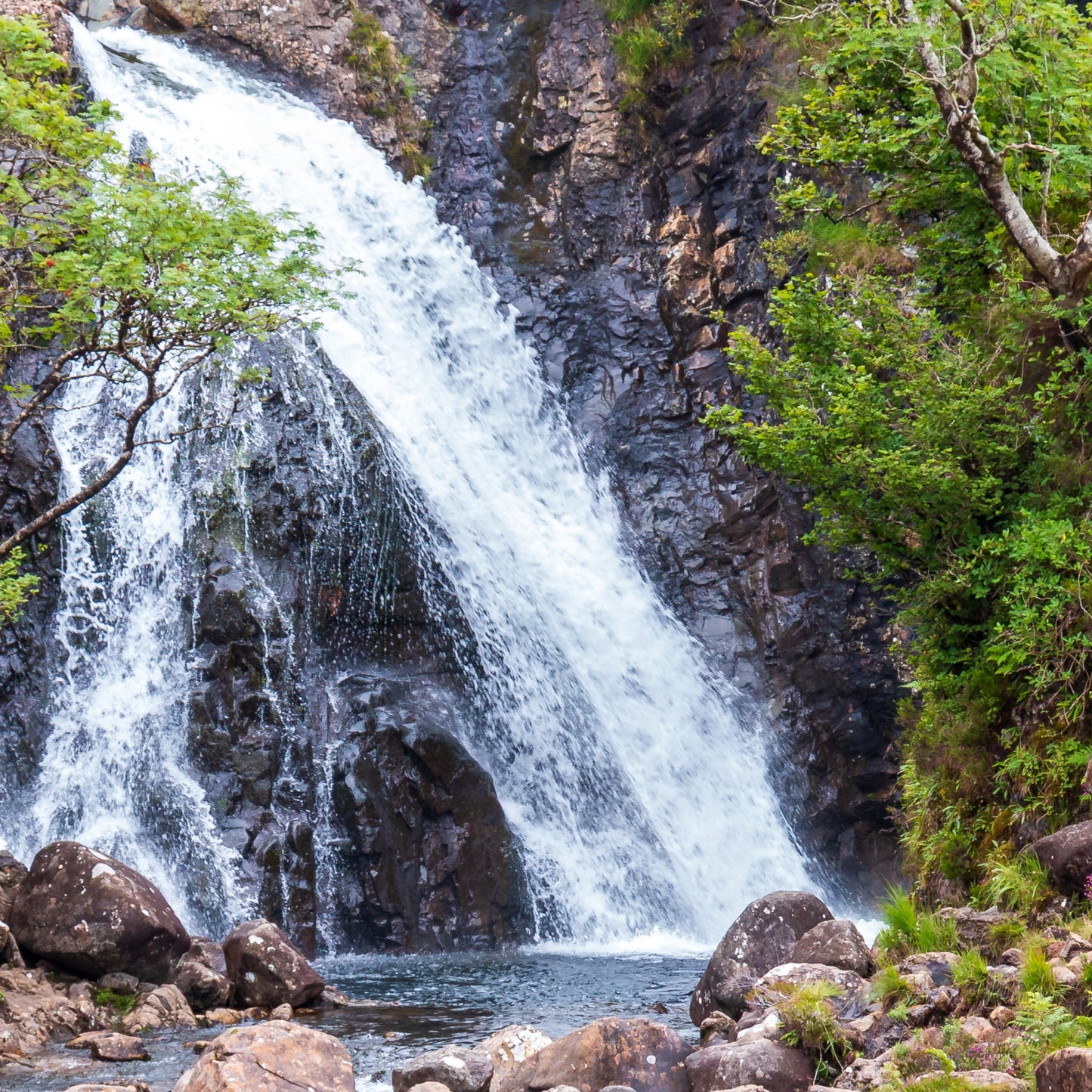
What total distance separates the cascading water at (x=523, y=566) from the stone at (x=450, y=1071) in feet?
23.9

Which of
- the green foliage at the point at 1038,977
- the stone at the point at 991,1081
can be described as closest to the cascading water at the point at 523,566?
the green foliage at the point at 1038,977

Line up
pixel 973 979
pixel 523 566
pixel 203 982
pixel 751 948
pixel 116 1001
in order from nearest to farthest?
pixel 973 979 → pixel 751 948 → pixel 116 1001 → pixel 203 982 → pixel 523 566

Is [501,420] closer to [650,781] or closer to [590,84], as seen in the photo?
[650,781]

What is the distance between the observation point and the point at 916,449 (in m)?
8.90

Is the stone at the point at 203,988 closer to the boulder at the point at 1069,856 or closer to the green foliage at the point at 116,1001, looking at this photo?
the green foliage at the point at 116,1001

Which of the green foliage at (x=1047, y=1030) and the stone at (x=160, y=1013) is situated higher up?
the green foliage at (x=1047, y=1030)

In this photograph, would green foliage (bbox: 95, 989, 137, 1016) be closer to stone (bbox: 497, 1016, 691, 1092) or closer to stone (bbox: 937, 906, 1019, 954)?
stone (bbox: 497, 1016, 691, 1092)

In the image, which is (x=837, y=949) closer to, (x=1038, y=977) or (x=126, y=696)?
(x=1038, y=977)

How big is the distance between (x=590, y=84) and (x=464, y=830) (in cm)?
1646

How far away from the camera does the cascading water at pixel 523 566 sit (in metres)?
15.7

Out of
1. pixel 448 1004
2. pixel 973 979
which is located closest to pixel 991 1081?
pixel 973 979

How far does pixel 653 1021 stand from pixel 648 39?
20.2 metres

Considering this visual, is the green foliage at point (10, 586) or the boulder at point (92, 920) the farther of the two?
the green foliage at point (10, 586)

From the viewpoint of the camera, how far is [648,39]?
22.4m
